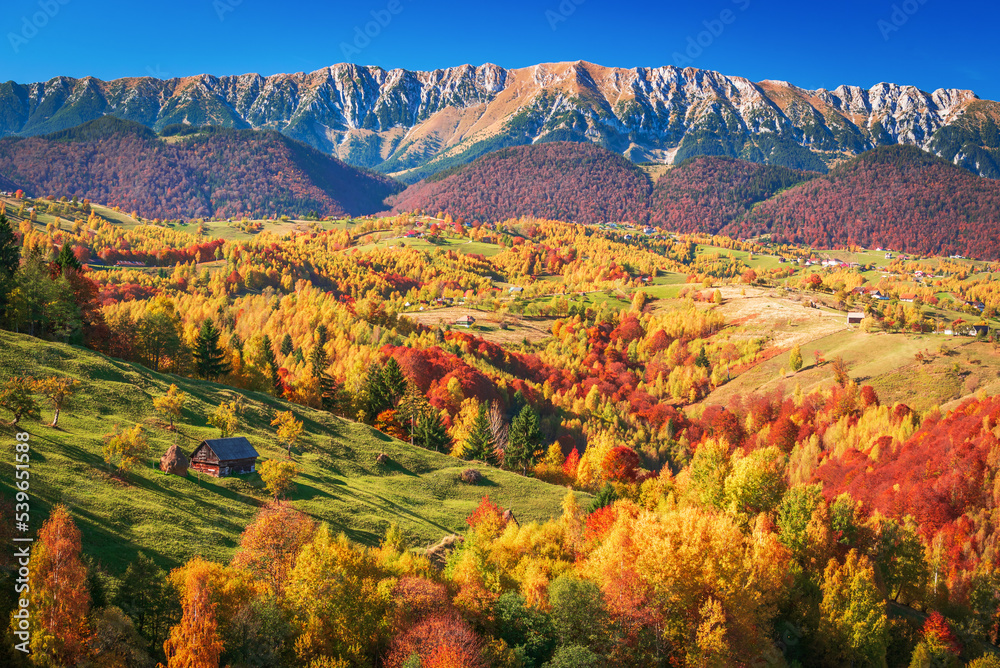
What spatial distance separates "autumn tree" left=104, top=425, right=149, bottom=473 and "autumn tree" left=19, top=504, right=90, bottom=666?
1834 cm

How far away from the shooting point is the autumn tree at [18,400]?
57.8m

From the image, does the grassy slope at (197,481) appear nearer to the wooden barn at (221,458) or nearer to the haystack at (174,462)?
the haystack at (174,462)

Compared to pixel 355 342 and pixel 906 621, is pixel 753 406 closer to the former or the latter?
pixel 355 342

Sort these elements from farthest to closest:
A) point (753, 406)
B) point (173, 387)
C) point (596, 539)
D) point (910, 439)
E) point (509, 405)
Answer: point (753, 406), point (509, 405), point (910, 439), point (173, 387), point (596, 539)

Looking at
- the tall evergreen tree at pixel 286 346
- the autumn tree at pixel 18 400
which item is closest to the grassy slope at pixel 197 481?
the autumn tree at pixel 18 400

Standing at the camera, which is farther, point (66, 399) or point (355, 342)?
point (355, 342)

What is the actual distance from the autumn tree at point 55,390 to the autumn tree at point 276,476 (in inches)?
797

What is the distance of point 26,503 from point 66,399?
28.2 metres

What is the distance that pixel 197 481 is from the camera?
62.8 metres

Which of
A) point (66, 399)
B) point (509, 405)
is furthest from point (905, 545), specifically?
point (509, 405)

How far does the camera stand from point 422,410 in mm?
112938

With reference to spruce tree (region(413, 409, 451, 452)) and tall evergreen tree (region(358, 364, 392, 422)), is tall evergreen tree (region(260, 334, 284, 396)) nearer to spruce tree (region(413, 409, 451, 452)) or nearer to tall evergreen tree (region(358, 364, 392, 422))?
tall evergreen tree (region(358, 364, 392, 422))

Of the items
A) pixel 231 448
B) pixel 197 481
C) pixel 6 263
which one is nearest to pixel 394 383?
pixel 231 448

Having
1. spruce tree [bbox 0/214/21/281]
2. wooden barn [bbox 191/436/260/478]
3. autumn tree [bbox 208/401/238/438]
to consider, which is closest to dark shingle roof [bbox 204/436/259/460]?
wooden barn [bbox 191/436/260/478]
